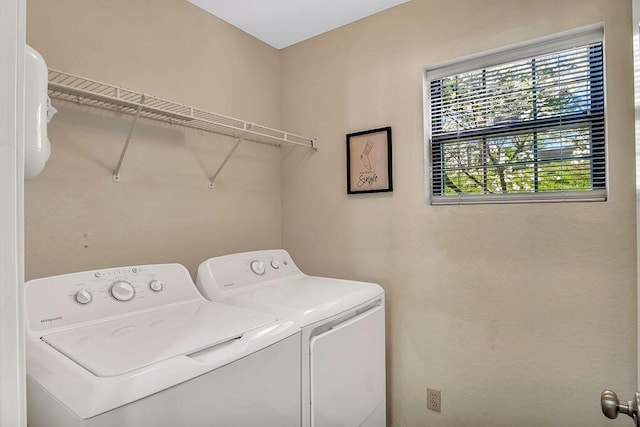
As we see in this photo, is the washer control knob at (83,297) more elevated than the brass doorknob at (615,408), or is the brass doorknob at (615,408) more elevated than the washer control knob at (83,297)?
the washer control knob at (83,297)

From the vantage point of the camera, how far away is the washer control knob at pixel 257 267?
1.79m

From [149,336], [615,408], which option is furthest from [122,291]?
[615,408]

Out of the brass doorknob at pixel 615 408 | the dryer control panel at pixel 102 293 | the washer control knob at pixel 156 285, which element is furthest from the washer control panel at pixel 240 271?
the brass doorknob at pixel 615 408

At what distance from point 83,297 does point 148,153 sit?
753 millimetres

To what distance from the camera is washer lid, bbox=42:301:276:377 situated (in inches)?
34.1

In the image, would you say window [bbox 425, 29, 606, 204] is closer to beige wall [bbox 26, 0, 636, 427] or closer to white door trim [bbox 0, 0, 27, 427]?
beige wall [bbox 26, 0, 636, 427]

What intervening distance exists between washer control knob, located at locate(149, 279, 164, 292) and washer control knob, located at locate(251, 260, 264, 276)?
0.49 m

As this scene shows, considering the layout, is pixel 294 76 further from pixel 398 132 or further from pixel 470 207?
pixel 470 207

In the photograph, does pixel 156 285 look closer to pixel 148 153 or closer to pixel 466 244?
pixel 148 153

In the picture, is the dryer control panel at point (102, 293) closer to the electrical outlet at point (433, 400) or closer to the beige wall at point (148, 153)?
the beige wall at point (148, 153)

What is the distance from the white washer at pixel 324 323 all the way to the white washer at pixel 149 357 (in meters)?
0.10

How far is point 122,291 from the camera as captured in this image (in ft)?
4.17

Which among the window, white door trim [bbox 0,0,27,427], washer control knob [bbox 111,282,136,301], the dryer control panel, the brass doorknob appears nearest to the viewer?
white door trim [bbox 0,0,27,427]

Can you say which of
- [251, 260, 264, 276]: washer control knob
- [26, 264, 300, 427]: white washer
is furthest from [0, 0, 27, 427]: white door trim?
[251, 260, 264, 276]: washer control knob
